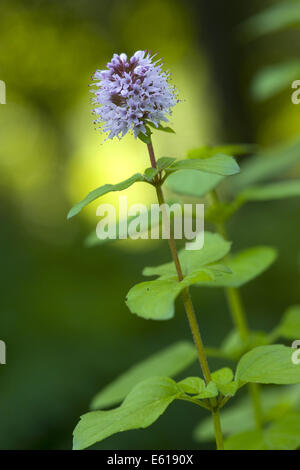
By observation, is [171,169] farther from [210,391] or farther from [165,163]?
[210,391]

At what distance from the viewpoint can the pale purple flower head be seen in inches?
25.4

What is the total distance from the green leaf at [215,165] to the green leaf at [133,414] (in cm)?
28

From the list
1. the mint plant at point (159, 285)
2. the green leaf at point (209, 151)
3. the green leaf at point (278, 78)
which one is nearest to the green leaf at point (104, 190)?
the mint plant at point (159, 285)

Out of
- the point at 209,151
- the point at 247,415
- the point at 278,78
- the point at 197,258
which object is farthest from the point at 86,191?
the point at 197,258

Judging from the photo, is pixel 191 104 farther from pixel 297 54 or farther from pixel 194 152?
pixel 194 152

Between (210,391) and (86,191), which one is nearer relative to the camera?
(210,391)

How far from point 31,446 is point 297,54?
14.1ft

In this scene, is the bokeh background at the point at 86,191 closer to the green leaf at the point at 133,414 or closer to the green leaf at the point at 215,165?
the green leaf at the point at 215,165

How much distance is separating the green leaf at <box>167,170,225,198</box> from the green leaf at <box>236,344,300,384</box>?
0.32m

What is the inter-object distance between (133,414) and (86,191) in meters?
3.82

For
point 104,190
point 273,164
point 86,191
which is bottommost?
point 104,190

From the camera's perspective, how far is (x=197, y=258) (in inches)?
30.3

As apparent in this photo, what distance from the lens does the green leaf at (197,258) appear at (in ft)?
2.43
